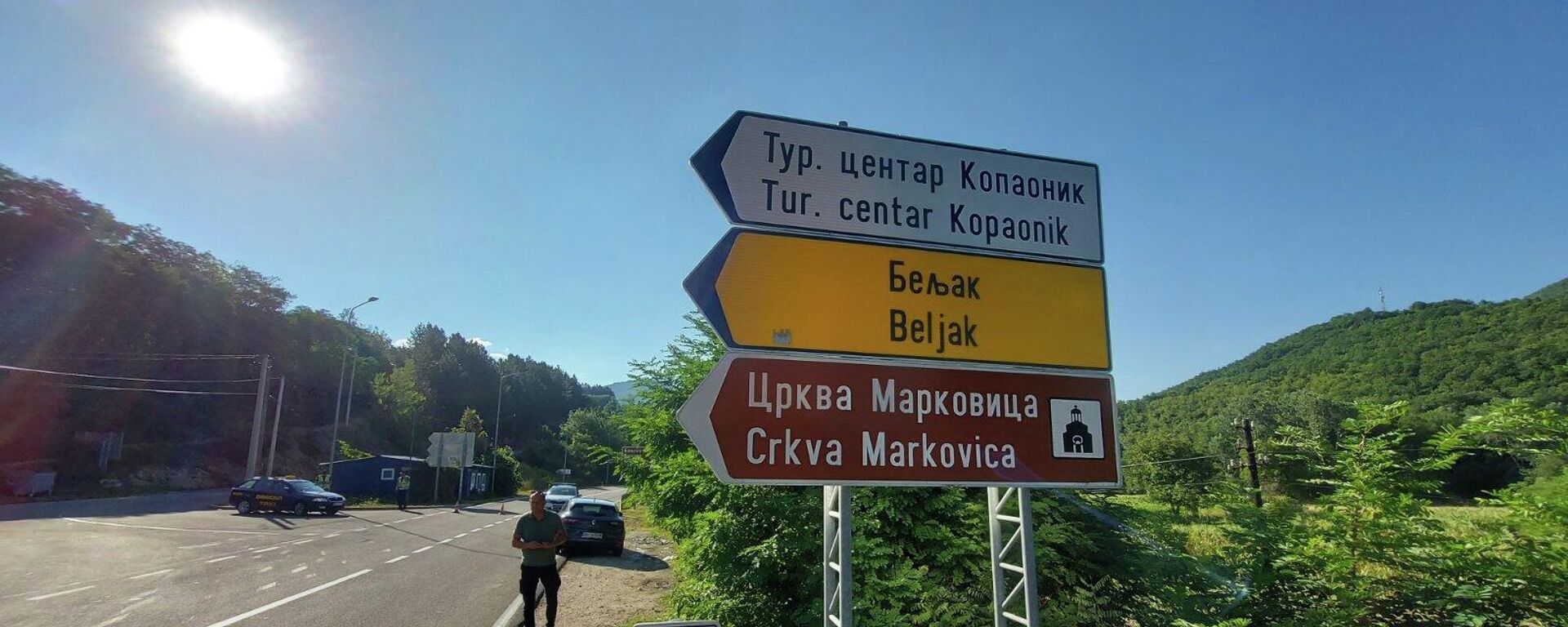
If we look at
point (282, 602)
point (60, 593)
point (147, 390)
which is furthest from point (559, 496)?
point (147, 390)

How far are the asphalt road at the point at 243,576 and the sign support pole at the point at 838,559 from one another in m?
5.95

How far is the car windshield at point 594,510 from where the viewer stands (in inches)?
572

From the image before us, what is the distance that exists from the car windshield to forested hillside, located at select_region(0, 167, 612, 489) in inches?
1239

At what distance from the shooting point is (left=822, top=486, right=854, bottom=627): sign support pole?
304cm

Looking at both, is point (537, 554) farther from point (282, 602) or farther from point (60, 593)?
point (60, 593)

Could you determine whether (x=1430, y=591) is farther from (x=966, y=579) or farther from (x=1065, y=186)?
(x=1065, y=186)

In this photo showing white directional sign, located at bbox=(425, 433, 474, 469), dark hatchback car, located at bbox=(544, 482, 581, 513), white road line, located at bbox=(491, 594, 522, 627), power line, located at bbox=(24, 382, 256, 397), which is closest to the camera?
white road line, located at bbox=(491, 594, 522, 627)

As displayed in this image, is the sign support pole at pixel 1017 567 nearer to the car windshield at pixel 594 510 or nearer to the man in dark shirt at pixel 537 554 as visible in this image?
the man in dark shirt at pixel 537 554

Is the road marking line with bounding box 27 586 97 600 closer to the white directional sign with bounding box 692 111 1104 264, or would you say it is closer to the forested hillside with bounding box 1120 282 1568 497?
the white directional sign with bounding box 692 111 1104 264

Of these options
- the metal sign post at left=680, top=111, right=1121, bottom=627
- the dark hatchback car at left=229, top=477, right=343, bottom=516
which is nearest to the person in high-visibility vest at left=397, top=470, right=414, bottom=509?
the dark hatchback car at left=229, top=477, right=343, bottom=516

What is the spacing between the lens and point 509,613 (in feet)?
27.5

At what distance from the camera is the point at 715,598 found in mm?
6047

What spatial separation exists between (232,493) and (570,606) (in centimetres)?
2169

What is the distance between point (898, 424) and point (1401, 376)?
122 ft
